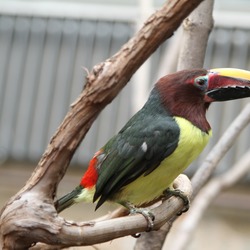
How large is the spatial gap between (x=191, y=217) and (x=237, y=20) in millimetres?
1905

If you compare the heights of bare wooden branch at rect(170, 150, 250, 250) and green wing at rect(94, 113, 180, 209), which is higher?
green wing at rect(94, 113, 180, 209)

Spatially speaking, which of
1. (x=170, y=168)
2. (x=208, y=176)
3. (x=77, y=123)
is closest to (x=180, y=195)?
(x=170, y=168)

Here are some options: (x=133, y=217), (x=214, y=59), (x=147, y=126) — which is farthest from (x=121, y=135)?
(x=214, y=59)

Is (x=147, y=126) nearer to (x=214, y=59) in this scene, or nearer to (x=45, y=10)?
(x=214, y=59)

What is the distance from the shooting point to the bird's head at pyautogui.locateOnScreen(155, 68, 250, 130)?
2016mm

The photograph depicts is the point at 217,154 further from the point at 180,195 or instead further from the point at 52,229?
the point at 52,229

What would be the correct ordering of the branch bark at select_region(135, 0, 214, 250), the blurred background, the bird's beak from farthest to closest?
the blurred background
the branch bark at select_region(135, 0, 214, 250)
the bird's beak

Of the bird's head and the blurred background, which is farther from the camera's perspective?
the blurred background

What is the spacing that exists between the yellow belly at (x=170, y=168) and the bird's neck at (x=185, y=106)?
0.02 m

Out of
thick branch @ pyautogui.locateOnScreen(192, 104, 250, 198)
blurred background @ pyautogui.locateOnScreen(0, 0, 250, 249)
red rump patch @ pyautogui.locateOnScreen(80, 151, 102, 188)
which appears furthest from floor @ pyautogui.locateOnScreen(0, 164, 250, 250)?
red rump patch @ pyautogui.locateOnScreen(80, 151, 102, 188)

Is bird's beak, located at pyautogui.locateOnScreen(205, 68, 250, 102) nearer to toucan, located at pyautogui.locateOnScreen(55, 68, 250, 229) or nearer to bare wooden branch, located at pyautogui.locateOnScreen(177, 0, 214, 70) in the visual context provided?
toucan, located at pyautogui.locateOnScreen(55, 68, 250, 229)

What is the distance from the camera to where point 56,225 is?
1.68 metres

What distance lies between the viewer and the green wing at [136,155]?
2016 mm

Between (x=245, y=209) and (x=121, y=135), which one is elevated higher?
(x=121, y=135)
